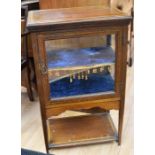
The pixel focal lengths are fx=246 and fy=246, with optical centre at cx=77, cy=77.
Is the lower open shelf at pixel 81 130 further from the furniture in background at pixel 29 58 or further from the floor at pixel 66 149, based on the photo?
the furniture in background at pixel 29 58

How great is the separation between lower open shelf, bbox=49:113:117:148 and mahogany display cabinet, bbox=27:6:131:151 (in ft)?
0.15

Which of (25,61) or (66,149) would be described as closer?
(66,149)

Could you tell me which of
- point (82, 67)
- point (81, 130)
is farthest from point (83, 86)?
point (81, 130)

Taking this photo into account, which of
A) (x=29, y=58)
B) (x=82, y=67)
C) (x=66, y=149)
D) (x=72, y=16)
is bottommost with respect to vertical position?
(x=66, y=149)

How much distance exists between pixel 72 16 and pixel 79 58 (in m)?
0.25

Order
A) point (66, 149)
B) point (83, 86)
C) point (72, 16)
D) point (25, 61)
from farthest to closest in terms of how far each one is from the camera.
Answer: point (25, 61)
point (66, 149)
point (83, 86)
point (72, 16)

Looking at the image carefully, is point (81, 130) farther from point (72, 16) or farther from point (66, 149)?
point (72, 16)

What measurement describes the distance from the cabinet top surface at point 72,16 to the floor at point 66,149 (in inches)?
34.5

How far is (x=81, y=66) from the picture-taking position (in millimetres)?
1454

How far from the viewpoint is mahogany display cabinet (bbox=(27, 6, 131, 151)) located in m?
1.32

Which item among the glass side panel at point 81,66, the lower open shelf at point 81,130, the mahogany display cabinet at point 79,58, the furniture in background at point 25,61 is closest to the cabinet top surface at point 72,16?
the mahogany display cabinet at point 79,58

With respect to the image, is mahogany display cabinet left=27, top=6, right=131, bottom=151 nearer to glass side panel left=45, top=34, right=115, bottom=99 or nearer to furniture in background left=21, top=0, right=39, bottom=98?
glass side panel left=45, top=34, right=115, bottom=99
